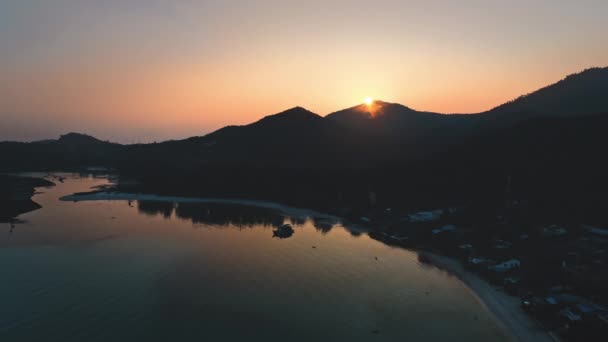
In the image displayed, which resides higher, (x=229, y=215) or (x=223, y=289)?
(x=229, y=215)

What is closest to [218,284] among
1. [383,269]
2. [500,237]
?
[383,269]

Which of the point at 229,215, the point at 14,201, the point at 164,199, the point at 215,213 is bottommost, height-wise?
the point at 229,215

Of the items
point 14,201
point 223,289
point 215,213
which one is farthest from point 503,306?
point 14,201

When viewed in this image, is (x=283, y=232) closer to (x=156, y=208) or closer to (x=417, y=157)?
(x=156, y=208)

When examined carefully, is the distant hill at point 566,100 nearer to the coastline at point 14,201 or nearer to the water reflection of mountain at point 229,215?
the water reflection of mountain at point 229,215

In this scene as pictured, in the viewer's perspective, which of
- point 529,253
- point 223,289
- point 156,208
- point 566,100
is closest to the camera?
point 223,289

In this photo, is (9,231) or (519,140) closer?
(9,231)

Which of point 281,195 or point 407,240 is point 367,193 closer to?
point 281,195
